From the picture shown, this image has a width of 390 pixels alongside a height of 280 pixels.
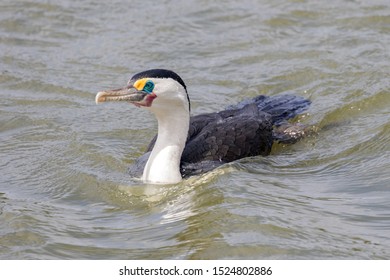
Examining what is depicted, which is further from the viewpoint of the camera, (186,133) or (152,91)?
(186,133)

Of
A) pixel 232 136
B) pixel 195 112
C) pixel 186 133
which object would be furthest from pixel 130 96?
pixel 195 112

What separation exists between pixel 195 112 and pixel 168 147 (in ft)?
8.09

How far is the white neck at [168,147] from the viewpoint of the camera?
28.1ft

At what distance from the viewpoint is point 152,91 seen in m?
8.30

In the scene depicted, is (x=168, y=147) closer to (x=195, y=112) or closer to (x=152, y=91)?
(x=152, y=91)

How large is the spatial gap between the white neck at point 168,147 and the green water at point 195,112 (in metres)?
0.14

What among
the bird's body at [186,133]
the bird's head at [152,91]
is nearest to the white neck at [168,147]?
the bird's body at [186,133]

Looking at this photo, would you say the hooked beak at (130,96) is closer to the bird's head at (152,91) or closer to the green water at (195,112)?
the bird's head at (152,91)

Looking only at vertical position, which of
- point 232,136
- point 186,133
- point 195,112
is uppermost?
point 186,133

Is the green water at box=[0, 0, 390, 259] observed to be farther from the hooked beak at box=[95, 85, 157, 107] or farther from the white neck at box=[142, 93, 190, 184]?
the hooked beak at box=[95, 85, 157, 107]

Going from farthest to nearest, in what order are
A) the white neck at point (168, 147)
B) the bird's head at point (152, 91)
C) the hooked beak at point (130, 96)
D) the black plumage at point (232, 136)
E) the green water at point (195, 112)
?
the black plumage at point (232, 136)
the white neck at point (168, 147)
the bird's head at point (152, 91)
the hooked beak at point (130, 96)
the green water at point (195, 112)

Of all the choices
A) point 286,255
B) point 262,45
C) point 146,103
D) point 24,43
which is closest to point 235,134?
point 146,103

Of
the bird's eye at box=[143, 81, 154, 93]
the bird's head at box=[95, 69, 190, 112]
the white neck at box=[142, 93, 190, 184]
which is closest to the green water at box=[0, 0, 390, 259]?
the white neck at box=[142, 93, 190, 184]

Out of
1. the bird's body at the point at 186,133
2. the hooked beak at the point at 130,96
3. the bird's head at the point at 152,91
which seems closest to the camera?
the hooked beak at the point at 130,96
